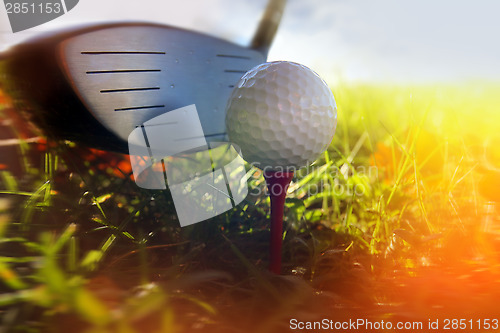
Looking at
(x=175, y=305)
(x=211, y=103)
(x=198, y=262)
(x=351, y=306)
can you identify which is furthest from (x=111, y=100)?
(x=351, y=306)

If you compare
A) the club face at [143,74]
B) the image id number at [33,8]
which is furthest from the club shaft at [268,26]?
the image id number at [33,8]

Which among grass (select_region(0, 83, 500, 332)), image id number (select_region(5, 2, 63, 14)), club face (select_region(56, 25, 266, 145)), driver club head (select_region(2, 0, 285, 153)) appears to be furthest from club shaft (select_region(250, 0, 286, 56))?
image id number (select_region(5, 2, 63, 14))

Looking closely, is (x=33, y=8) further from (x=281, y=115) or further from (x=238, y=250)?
(x=238, y=250)

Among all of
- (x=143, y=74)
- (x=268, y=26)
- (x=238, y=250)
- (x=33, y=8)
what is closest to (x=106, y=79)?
(x=143, y=74)

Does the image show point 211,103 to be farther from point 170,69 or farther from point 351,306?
point 351,306

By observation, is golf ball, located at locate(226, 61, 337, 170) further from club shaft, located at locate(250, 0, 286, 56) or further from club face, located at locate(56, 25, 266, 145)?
club shaft, located at locate(250, 0, 286, 56)
